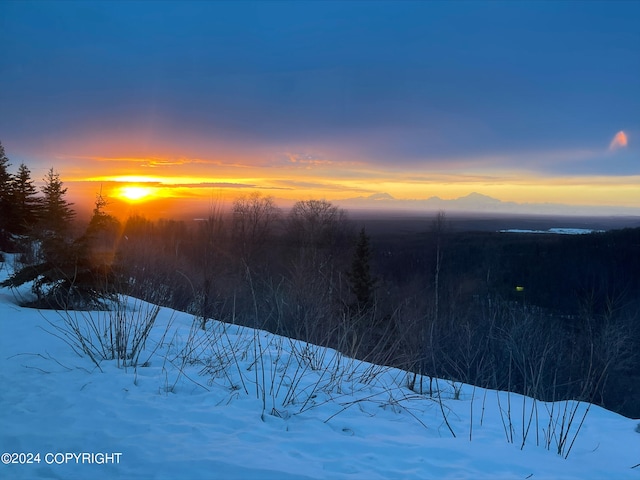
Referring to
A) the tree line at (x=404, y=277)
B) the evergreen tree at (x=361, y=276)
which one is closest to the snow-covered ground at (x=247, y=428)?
the tree line at (x=404, y=277)

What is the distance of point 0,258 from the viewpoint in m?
17.3

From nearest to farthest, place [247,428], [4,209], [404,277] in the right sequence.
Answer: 1. [247,428]
2. [4,209]
3. [404,277]

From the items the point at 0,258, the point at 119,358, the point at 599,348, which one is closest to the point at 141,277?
the point at 0,258

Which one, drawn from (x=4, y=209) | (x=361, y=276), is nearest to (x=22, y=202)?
(x=4, y=209)

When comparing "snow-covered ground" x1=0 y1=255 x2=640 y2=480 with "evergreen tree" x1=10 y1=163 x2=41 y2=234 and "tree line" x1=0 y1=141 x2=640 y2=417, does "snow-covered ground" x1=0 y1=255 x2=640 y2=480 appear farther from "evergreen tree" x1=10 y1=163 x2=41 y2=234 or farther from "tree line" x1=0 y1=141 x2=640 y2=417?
"evergreen tree" x1=10 y1=163 x2=41 y2=234

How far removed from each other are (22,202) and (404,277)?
26918mm

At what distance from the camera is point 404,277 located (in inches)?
1382

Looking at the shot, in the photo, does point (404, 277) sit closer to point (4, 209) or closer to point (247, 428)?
Result: point (4, 209)

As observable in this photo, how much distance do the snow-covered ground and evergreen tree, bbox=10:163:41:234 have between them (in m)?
21.6

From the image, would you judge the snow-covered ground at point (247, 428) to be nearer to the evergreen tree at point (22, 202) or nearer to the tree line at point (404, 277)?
the tree line at point (404, 277)

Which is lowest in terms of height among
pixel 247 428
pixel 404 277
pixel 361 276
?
pixel 404 277

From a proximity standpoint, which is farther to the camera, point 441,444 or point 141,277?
point 141,277

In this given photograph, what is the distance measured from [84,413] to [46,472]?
2.49 ft

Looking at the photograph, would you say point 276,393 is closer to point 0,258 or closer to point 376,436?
point 376,436
